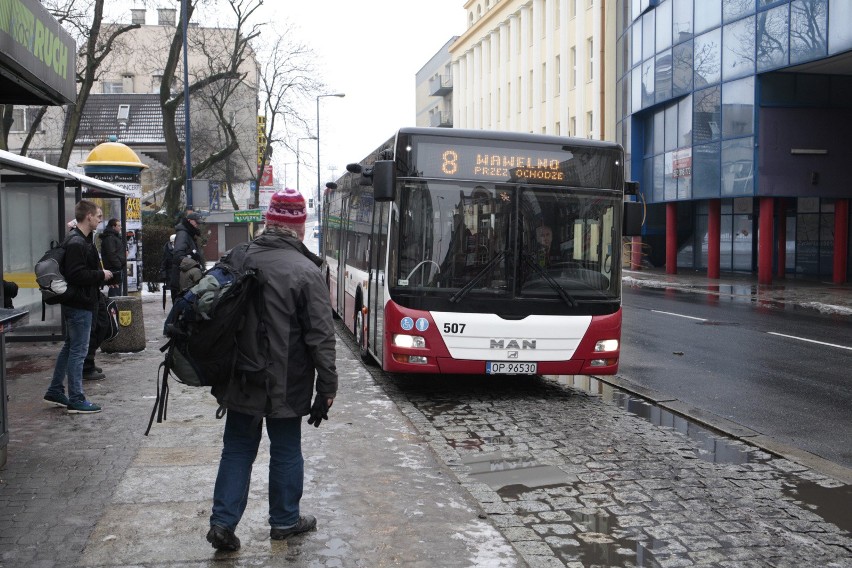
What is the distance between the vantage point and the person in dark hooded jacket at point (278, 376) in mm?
4523

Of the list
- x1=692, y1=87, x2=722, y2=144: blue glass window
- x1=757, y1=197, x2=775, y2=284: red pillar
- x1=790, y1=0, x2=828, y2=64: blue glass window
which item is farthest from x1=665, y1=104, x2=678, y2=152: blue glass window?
x1=790, y1=0, x2=828, y2=64: blue glass window

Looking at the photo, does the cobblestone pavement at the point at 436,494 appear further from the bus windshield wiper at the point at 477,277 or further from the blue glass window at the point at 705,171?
the blue glass window at the point at 705,171

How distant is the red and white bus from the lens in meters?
9.12

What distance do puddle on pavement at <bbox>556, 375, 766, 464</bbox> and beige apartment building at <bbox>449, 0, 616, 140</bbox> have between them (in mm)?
35548

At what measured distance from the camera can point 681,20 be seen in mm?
34250

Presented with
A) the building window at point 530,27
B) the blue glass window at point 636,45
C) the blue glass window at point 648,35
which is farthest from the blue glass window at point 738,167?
the building window at point 530,27

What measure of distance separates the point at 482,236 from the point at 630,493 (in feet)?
12.9

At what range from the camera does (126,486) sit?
5.72 m

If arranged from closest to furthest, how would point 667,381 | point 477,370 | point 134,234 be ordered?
1. point 477,370
2. point 667,381
3. point 134,234

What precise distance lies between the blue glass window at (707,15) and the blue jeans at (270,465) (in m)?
30.5

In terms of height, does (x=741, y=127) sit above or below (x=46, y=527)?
above

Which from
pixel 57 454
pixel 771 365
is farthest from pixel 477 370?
pixel 771 365

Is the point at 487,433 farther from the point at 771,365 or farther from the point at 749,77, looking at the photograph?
the point at 749,77


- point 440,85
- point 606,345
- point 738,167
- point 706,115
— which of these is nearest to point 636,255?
point 706,115
